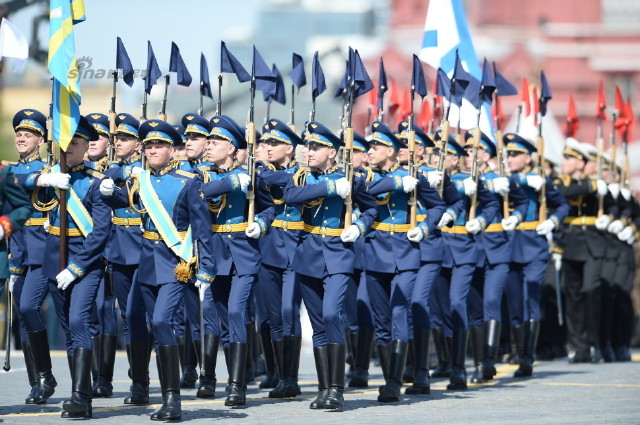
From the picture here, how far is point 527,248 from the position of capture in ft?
57.2

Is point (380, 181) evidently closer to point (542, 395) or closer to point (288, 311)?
point (288, 311)

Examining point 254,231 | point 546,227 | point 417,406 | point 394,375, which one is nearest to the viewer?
point 417,406

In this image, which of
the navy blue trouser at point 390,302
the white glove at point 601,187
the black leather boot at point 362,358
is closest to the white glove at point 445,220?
the navy blue trouser at point 390,302

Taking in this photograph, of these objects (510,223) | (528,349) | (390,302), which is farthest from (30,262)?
(528,349)

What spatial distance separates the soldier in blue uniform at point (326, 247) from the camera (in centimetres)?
1316

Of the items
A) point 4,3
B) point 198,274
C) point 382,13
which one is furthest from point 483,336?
point 382,13

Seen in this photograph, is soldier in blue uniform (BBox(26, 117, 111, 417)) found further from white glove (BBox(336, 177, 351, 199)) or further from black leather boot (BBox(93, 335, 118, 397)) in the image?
white glove (BBox(336, 177, 351, 199))

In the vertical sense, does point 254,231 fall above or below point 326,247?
above

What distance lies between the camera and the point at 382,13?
162 meters

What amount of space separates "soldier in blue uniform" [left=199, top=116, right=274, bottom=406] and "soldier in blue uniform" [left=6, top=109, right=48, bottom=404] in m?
1.28

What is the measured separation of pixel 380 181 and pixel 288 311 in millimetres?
1401

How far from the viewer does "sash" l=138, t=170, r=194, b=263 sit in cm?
1243

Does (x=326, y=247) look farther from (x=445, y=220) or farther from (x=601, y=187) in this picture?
(x=601, y=187)

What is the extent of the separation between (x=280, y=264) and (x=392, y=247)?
1.02 meters
